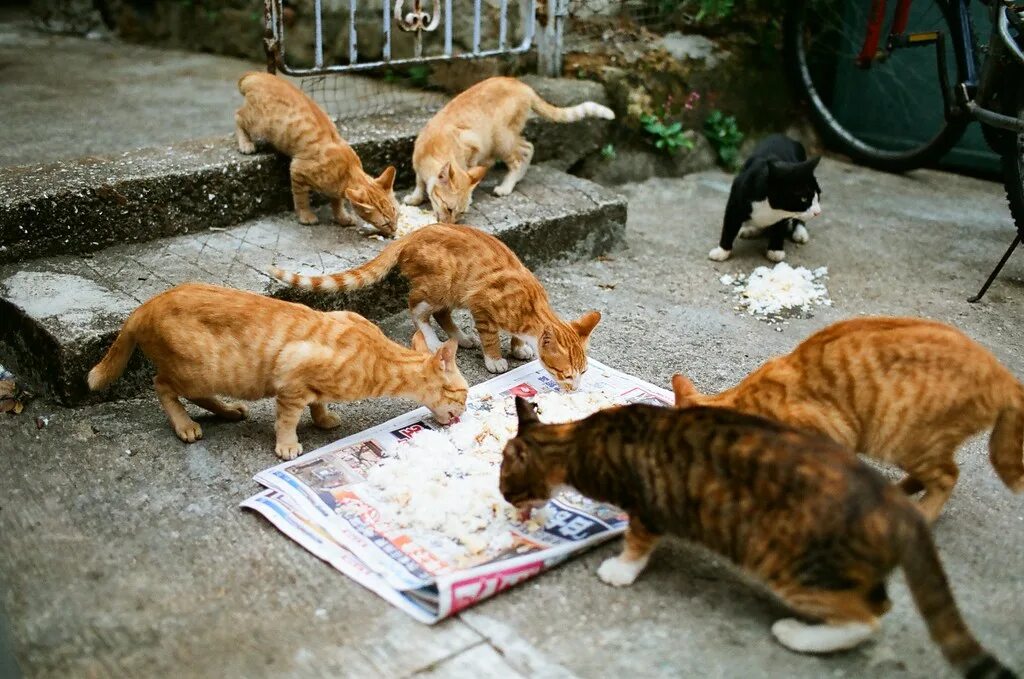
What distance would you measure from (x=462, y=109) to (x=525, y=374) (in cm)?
163

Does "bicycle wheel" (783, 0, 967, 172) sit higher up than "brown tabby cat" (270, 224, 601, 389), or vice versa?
"bicycle wheel" (783, 0, 967, 172)

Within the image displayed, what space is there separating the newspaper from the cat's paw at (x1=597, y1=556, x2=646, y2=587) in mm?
126

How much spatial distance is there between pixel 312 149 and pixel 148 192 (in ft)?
2.37

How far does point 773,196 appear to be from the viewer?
448 cm

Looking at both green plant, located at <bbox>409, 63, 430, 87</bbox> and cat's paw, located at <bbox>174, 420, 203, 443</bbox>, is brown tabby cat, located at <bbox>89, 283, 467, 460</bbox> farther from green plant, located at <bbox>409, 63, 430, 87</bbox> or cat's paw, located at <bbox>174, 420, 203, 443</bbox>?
green plant, located at <bbox>409, 63, 430, 87</bbox>

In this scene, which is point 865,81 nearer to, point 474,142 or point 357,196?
point 474,142

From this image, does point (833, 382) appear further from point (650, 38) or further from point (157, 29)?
point (157, 29)

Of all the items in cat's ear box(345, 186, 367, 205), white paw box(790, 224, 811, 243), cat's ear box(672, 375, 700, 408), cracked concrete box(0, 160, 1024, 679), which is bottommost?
cracked concrete box(0, 160, 1024, 679)

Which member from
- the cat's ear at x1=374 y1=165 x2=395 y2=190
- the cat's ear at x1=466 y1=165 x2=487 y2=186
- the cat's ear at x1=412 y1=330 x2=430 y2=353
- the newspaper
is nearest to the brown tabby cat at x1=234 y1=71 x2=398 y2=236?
the cat's ear at x1=374 y1=165 x2=395 y2=190

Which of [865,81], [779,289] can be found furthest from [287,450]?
[865,81]

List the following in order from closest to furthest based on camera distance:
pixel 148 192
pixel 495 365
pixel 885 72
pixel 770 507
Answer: pixel 770 507
pixel 495 365
pixel 148 192
pixel 885 72

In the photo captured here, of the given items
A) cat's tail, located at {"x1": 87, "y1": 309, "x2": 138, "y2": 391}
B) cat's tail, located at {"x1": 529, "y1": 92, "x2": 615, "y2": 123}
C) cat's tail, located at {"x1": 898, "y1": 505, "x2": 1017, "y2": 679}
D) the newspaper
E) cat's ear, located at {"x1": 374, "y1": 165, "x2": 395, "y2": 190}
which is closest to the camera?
cat's tail, located at {"x1": 898, "y1": 505, "x2": 1017, "y2": 679}

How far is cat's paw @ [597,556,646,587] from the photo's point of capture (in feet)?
8.16

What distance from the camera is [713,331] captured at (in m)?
4.04
